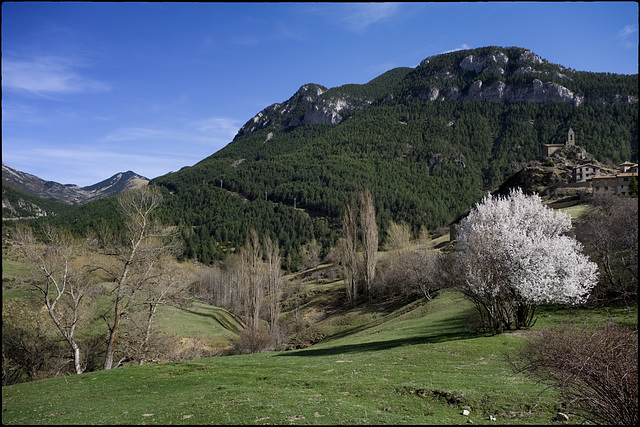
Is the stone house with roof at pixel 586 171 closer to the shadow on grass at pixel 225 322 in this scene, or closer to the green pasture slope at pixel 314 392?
the shadow on grass at pixel 225 322

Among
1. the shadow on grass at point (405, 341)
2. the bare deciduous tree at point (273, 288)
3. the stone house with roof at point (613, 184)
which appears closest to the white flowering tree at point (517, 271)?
the shadow on grass at point (405, 341)

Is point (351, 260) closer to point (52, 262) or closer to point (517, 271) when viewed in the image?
point (517, 271)

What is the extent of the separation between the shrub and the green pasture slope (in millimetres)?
Result: 2605

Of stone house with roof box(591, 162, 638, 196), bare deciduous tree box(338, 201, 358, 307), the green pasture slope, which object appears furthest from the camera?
stone house with roof box(591, 162, 638, 196)

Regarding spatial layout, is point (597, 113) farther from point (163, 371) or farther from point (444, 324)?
point (163, 371)

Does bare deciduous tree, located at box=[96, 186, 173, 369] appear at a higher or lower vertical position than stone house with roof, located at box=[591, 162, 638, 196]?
lower

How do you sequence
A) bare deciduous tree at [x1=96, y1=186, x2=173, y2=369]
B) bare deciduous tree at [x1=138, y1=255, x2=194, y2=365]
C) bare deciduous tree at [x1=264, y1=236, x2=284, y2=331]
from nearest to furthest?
bare deciduous tree at [x1=96, y1=186, x2=173, y2=369] < bare deciduous tree at [x1=138, y1=255, x2=194, y2=365] < bare deciduous tree at [x1=264, y1=236, x2=284, y2=331]

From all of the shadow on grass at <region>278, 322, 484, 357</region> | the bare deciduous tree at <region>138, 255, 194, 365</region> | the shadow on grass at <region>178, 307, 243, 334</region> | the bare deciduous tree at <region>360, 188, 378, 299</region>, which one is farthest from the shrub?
the shadow on grass at <region>178, 307, 243, 334</region>

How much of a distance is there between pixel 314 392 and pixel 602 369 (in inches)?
343

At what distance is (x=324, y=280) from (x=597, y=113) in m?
185

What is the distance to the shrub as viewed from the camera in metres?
6.58

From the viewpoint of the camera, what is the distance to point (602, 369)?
688cm

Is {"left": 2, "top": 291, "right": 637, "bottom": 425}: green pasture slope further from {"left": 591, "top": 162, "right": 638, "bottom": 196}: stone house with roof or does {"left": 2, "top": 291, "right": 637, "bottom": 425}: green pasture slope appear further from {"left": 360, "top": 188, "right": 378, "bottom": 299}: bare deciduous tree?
{"left": 591, "top": 162, "right": 638, "bottom": 196}: stone house with roof

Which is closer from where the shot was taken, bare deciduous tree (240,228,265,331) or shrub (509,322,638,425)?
shrub (509,322,638,425)
